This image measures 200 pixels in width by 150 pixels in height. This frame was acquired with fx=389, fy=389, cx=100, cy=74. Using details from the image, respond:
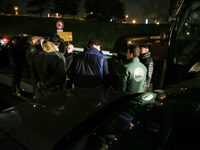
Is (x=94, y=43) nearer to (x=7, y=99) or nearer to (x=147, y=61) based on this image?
(x=147, y=61)

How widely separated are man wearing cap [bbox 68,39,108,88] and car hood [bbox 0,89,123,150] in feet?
9.81

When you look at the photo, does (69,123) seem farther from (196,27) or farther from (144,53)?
(144,53)

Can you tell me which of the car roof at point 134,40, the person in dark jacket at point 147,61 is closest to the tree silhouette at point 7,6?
the car roof at point 134,40

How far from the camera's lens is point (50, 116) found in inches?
106

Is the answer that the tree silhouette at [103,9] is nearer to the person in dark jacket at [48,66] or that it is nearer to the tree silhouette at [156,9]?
the tree silhouette at [156,9]

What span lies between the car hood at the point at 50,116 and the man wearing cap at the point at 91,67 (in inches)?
118

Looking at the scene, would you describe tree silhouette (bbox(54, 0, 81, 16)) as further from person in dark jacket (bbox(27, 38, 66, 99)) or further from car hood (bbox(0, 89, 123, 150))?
car hood (bbox(0, 89, 123, 150))

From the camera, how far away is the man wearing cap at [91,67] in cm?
635

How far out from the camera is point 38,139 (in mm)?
2330

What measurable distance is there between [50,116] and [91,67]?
374cm

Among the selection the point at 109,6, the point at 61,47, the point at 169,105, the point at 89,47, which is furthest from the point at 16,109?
the point at 109,6

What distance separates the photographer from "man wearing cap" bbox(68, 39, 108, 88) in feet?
20.8

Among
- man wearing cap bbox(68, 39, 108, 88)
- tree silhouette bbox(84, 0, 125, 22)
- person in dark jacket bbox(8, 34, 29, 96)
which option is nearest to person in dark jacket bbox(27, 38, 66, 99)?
man wearing cap bbox(68, 39, 108, 88)

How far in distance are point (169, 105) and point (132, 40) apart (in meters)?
10.4
